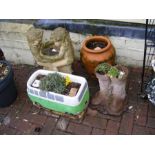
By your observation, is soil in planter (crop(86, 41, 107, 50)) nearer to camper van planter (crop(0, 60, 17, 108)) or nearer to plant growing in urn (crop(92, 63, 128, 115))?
plant growing in urn (crop(92, 63, 128, 115))

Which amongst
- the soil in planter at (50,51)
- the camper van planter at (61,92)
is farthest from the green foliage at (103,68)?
the soil in planter at (50,51)

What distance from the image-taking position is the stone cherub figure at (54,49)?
411 cm

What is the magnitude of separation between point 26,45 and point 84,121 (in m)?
1.64

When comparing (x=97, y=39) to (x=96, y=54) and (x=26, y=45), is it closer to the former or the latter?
(x=96, y=54)

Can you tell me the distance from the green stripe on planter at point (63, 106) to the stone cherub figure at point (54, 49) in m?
0.51

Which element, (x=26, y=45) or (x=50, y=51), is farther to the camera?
(x=26, y=45)

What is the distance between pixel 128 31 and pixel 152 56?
1.76 feet

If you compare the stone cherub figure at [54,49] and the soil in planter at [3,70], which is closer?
the stone cherub figure at [54,49]

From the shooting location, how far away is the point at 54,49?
14.4ft

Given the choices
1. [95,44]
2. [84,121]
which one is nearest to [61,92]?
[84,121]

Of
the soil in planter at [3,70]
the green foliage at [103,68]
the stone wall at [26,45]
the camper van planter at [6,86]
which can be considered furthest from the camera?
the stone wall at [26,45]

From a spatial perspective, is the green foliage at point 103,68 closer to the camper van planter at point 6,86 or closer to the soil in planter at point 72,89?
the soil in planter at point 72,89
